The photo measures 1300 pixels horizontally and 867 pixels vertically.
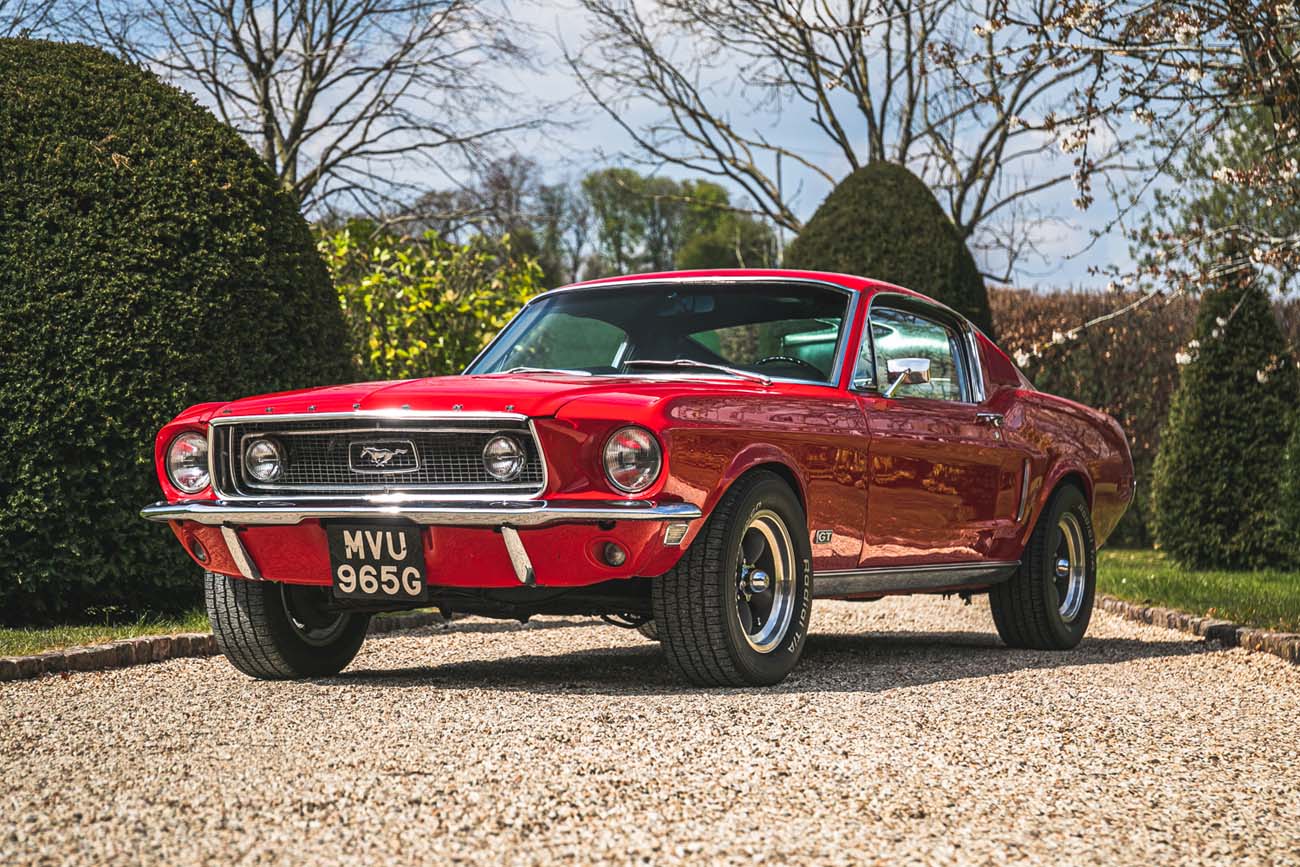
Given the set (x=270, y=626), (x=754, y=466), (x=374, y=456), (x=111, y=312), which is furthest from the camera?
(x=111, y=312)

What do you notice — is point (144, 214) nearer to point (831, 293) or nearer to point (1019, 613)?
point (831, 293)

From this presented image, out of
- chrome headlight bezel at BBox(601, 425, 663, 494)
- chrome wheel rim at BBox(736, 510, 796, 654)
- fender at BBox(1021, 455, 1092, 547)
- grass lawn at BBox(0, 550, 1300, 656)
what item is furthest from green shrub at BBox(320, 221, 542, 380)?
chrome headlight bezel at BBox(601, 425, 663, 494)

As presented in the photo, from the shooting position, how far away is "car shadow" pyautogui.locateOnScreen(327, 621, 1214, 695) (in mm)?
6074

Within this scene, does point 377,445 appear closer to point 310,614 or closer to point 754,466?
point 310,614

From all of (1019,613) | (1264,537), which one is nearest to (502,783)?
(1019,613)

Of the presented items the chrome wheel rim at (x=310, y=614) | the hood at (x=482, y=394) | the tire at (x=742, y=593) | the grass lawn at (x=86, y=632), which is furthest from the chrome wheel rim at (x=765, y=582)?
A: the grass lawn at (x=86, y=632)

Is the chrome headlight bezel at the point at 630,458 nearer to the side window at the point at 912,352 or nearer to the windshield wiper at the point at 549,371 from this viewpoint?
the windshield wiper at the point at 549,371

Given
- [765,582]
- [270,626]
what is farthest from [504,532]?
[270,626]

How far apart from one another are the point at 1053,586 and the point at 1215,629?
1361mm

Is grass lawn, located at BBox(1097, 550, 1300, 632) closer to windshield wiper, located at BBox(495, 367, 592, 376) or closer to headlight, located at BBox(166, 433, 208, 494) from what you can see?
windshield wiper, located at BBox(495, 367, 592, 376)

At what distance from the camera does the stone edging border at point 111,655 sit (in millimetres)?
6473

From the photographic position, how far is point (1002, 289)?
23.0m

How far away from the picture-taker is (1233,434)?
558 inches

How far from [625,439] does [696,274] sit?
1956mm
